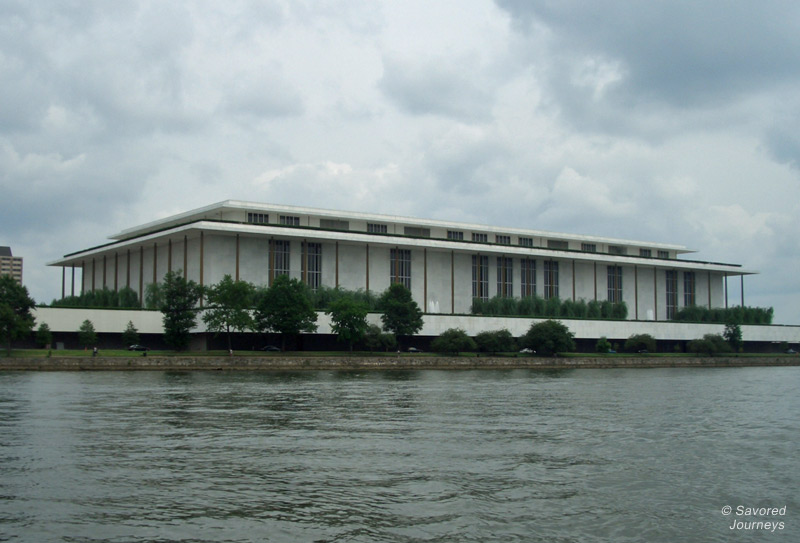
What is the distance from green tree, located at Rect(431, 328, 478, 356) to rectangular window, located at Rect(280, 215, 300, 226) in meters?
19.7

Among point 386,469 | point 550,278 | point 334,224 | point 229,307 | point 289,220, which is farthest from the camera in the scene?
point 550,278

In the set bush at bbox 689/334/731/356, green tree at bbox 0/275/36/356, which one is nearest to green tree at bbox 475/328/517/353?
bush at bbox 689/334/731/356

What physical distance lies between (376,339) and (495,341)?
1262cm

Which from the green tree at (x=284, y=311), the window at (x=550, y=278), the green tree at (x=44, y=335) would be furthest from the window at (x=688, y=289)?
the green tree at (x=44, y=335)

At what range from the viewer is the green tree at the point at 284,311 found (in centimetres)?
6819

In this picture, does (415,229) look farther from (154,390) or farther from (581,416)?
(581,416)

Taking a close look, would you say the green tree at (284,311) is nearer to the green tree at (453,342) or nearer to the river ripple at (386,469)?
the green tree at (453,342)

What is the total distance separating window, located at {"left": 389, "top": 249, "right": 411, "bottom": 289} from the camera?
8712 cm

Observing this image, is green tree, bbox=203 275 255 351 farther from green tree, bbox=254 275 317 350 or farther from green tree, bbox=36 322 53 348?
green tree, bbox=36 322 53 348

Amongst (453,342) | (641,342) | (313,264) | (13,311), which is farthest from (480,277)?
(13,311)

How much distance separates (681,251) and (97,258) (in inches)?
2974

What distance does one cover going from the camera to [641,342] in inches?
3472

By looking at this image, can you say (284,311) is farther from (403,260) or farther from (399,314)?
(403,260)

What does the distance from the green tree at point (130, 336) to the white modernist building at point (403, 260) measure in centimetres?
928
